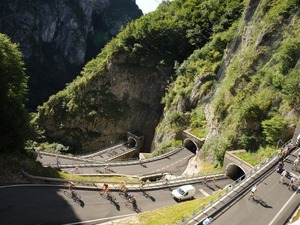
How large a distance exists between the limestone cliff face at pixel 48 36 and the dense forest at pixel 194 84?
216ft

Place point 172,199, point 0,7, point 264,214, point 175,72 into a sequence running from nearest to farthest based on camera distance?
point 264,214
point 172,199
point 175,72
point 0,7

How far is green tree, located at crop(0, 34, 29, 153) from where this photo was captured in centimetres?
3056

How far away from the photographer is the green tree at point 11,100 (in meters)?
30.6

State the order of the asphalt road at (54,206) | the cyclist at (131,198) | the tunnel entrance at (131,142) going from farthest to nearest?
the tunnel entrance at (131,142) < the cyclist at (131,198) < the asphalt road at (54,206)

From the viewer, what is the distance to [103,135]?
8081cm

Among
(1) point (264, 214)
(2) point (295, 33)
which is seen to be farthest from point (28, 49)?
(1) point (264, 214)

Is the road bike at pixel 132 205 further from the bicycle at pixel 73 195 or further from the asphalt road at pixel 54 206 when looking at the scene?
the bicycle at pixel 73 195

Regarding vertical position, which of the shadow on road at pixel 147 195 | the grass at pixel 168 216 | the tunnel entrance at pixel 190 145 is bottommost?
the shadow on road at pixel 147 195

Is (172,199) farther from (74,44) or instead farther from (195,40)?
(74,44)

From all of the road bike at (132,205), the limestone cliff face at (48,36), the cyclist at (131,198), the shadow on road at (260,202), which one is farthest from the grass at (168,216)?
the limestone cliff face at (48,36)

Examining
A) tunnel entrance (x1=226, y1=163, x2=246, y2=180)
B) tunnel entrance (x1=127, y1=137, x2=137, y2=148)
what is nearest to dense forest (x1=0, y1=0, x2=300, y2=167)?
tunnel entrance (x1=226, y1=163, x2=246, y2=180)

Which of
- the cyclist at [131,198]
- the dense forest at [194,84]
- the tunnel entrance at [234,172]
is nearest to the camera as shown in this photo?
the cyclist at [131,198]

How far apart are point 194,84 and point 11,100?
1645 inches

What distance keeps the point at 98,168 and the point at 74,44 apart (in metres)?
127
